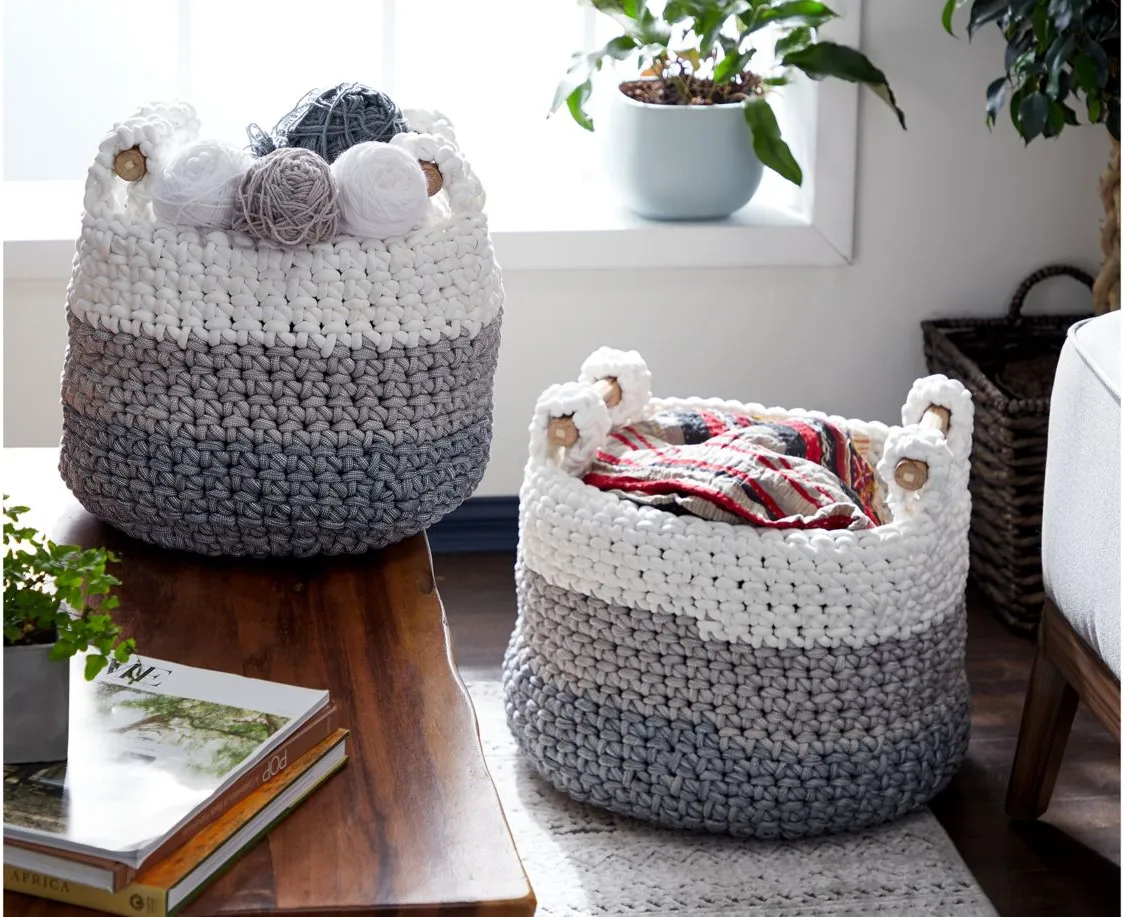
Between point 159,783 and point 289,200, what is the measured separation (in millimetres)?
446

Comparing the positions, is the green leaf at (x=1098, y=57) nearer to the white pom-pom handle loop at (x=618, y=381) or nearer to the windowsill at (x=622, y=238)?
the windowsill at (x=622, y=238)

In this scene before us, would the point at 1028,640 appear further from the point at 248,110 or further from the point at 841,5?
the point at 248,110

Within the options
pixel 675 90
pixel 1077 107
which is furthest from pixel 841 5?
pixel 1077 107

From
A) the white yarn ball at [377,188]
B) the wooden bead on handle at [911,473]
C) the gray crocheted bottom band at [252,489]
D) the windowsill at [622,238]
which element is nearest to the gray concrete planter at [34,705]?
the gray crocheted bottom band at [252,489]

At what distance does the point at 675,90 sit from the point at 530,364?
1.58 ft

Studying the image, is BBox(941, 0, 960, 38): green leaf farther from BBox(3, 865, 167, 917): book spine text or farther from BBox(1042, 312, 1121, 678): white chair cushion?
BBox(3, 865, 167, 917): book spine text

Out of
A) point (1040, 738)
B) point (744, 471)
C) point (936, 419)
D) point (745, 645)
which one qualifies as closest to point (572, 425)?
point (744, 471)

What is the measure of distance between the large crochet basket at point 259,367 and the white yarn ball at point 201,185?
13 millimetres

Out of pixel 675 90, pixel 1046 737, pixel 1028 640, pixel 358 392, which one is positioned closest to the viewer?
pixel 358 392

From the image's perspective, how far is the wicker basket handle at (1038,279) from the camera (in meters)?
2.31

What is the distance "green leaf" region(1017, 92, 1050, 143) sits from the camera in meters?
1.99

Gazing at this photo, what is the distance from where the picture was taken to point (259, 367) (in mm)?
1116

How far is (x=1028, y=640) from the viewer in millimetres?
2115

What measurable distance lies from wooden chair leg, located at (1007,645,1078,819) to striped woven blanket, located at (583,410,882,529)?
25cm
